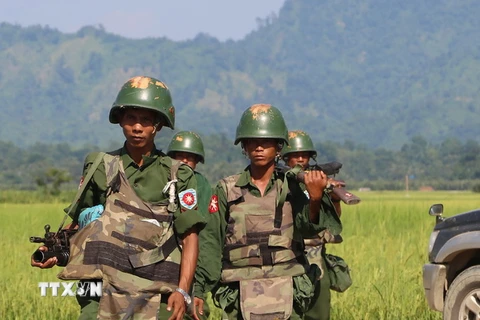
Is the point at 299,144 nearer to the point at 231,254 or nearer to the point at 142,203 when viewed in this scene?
the point at 231,254

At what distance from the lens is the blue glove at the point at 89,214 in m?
5.21

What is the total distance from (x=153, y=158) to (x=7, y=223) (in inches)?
796

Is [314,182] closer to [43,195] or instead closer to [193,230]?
[193,230]

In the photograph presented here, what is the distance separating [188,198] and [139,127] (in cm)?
44

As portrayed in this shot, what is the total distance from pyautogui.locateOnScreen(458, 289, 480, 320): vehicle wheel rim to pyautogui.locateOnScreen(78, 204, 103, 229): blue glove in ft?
10.2

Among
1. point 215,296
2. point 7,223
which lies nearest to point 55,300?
point 215,296

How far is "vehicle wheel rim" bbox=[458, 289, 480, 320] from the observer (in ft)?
23.7

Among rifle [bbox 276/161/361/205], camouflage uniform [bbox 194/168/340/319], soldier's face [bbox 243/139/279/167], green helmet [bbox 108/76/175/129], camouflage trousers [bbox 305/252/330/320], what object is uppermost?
green helmet [bbox 108/76/175/129]

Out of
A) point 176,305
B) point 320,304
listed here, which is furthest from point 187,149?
point 176,305

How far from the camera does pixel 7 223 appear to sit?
→ 2481 centimetres

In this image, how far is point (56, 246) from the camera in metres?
5.20

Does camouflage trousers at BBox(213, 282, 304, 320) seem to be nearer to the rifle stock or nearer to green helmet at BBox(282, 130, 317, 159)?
the rifle stock

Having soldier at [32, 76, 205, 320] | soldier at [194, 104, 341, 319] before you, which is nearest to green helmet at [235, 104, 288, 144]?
soldier at [194, 104, 341, 319]

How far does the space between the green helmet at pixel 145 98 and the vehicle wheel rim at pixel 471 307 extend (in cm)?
295
